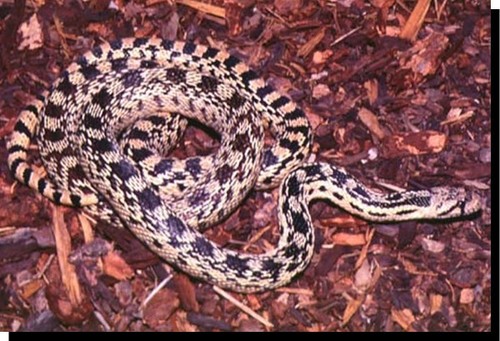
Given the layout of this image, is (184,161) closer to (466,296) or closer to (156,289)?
(156,289)

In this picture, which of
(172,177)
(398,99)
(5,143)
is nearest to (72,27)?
(5,143)

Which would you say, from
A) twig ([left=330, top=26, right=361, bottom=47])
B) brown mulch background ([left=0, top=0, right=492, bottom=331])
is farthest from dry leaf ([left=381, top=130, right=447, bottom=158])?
twig ([left=330, top=26, right=361, bottom=47])

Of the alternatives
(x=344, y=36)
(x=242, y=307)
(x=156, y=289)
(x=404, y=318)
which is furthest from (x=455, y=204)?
(x=156, y=289)

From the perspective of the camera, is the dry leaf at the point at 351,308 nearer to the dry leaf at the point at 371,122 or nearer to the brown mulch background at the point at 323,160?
the brown mulch background at the point at 323,160

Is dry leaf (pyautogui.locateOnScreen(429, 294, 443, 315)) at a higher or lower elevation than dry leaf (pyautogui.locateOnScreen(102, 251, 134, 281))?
lower

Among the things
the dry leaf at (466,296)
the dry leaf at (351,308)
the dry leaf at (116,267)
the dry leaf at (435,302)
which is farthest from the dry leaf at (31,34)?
the dry leaf at (466,296)

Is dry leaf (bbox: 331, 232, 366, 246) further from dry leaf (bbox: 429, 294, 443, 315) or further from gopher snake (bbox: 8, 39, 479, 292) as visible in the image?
dry leaf (bbox: 429, 294, 443, 315)
